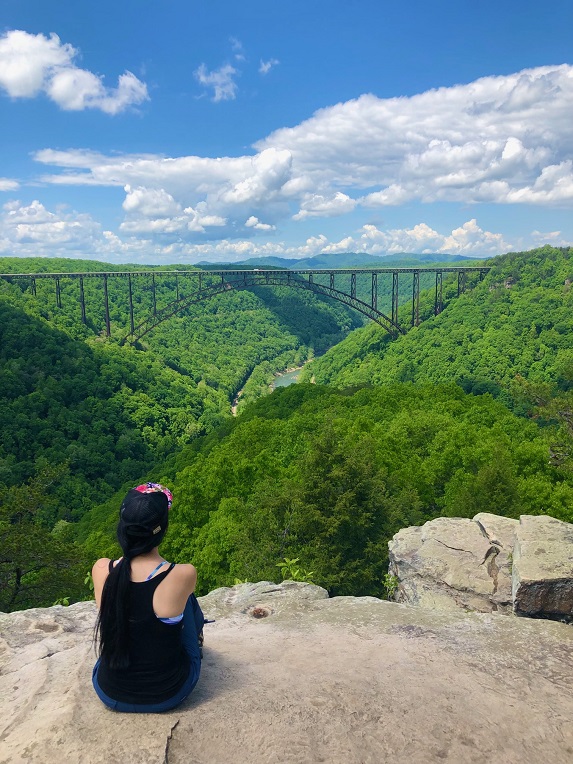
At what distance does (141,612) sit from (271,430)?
947 inches

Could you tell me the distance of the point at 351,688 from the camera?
A: 3971 millimetres

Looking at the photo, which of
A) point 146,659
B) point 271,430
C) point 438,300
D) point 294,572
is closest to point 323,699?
point 146,659

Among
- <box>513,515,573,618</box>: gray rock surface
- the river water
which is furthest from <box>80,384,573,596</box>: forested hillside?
the river water

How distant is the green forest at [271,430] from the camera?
12914 millimetres

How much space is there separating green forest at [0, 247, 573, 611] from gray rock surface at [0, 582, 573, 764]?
19.6ft

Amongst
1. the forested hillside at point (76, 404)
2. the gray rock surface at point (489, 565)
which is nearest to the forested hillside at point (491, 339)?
the forested hillside at point (76, 404)

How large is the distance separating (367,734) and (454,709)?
77 centimetres

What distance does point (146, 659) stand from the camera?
11.1 ft

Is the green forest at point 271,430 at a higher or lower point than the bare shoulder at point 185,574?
lower

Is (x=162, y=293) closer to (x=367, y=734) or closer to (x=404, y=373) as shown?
(x=404, y=373)

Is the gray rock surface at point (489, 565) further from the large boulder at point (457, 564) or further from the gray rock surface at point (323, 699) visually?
the gray rock surface at point (323, 699)

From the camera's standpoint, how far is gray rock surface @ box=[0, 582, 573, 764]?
323cm

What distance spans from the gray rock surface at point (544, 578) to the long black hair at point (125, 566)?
200 inches

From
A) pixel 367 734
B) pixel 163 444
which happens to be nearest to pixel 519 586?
pixel 367 734
